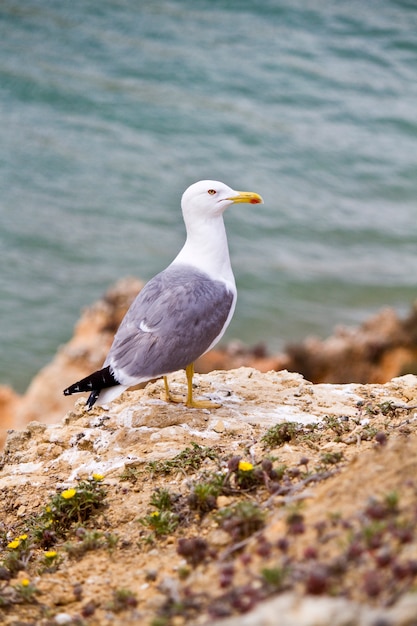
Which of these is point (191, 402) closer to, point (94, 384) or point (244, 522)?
point (94, 384)

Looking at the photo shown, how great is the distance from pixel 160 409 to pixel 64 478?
80 cm

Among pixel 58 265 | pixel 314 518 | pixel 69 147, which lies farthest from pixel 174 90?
pixel 314 518

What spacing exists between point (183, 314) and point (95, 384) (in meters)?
0.64

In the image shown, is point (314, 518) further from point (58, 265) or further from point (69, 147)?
point (69, 147)

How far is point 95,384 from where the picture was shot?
4680 mm

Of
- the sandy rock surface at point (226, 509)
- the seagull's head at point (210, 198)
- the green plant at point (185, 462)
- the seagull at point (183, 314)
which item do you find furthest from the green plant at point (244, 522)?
the seagull's head at point (210, 198)

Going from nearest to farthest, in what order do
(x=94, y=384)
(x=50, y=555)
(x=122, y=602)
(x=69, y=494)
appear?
(x=122, y=602) < (x=50, y=555) < (x=69, y=494) < (x=94, y=384)

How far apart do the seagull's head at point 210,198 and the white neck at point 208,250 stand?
0.21 feet

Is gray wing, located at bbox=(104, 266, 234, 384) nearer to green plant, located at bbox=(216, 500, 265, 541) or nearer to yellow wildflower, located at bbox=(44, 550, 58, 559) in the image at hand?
yellow wildflower, located at bbox=(44, 550, 58, 559)

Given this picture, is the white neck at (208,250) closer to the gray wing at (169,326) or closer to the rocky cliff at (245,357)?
the gray wing at (169,326)

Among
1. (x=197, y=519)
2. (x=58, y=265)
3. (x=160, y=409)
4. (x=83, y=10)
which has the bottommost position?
(x=197, y=519)

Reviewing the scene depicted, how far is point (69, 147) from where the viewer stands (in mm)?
15602

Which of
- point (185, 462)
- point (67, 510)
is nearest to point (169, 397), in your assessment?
point (185, 462)

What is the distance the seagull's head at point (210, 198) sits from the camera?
5.28m
